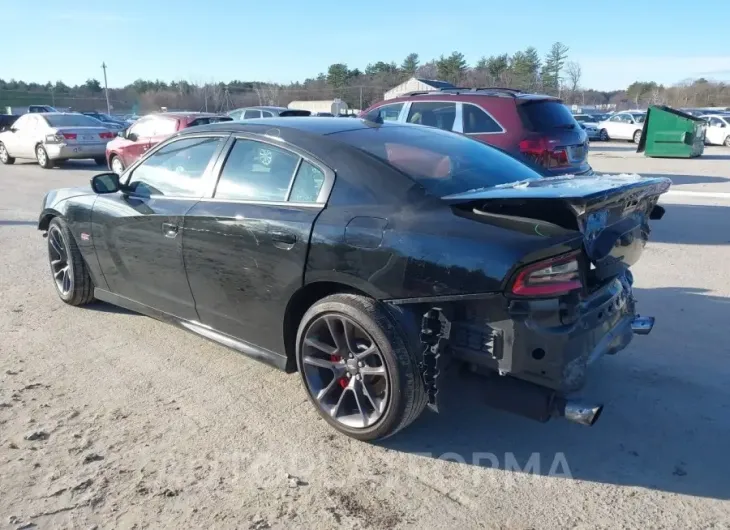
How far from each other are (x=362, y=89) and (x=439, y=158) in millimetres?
58231

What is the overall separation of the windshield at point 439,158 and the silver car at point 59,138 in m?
14.6

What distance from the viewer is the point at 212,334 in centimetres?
392

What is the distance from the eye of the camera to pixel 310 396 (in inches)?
134

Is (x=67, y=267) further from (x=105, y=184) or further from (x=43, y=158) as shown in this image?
(x=43, y=158)

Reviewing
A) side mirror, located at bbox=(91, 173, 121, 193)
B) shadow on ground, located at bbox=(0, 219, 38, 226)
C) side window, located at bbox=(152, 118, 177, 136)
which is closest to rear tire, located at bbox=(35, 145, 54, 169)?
side window, located at bbox=(152, 118, 177, 136)

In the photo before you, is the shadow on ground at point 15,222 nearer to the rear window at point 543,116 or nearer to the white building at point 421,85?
the white building at point 421,85

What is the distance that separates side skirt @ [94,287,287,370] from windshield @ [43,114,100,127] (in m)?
13.8

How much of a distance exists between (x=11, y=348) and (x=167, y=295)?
1.34 m

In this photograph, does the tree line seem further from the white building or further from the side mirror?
the side mirror

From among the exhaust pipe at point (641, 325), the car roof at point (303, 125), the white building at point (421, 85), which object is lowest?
the exhaust pipe at point (641, 325)

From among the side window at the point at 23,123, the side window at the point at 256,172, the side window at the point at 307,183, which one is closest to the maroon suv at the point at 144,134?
the side window at the point at 23,123

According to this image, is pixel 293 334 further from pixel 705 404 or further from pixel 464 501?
pixel 705 404

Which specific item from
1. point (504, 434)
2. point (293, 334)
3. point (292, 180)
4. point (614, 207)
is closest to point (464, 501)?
point (504, 434)

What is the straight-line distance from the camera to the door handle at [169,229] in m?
3.93
